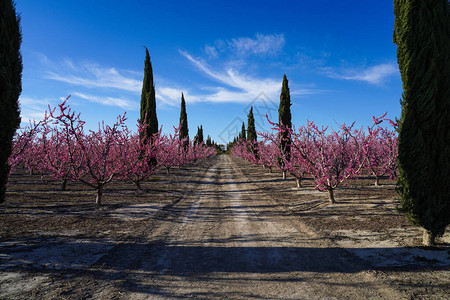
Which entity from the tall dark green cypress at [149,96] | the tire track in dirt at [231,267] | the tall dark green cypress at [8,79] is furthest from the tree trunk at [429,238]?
the tall dark green cypress at [149,96]

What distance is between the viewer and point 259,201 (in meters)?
10.9

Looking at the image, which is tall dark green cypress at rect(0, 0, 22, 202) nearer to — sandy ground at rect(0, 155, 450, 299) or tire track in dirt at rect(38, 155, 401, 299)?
sandy ground at rect(0, 155, 450, 299)

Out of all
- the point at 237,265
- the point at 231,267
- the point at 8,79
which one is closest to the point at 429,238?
the point at 237,265

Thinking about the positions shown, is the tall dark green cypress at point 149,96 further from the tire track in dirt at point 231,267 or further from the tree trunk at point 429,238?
the tree trunk at point 429,238

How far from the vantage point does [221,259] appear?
4.51 meters

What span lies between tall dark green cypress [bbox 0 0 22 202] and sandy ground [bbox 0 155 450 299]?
2232 millimetres

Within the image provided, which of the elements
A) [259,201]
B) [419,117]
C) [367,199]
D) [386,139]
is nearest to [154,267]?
[419,117]

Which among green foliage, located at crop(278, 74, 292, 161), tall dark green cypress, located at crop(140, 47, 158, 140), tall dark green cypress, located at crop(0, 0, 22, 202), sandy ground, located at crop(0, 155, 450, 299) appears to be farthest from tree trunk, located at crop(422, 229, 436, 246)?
tall dark green cypress, located at crop(140, 47, 158, 140)

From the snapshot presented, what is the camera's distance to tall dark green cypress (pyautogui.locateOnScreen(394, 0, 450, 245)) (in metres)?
4.86

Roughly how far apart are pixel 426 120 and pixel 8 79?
394 inches

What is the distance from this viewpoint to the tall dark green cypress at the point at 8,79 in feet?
17.5

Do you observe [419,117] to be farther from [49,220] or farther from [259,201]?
[49,220]

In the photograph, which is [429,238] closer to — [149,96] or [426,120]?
[426,120]

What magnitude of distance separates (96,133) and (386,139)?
18377 millimetres
